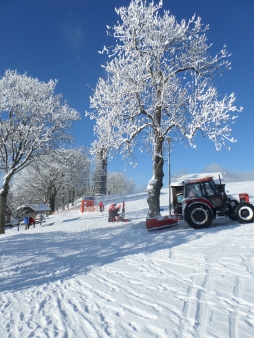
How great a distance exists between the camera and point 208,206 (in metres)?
10.2

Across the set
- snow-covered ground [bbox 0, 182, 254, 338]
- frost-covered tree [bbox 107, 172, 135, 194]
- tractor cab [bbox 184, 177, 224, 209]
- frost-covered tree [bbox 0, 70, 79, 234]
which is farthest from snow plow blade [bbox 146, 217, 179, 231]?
frost-covered tree [bbox 107, 172, 135, 194]

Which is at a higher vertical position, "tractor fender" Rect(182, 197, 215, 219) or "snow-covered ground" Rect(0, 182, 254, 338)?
"tractor fender" Rect(182, 197, 215, 219)

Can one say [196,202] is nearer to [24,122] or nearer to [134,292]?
[134,292]

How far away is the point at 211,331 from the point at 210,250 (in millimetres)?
3716

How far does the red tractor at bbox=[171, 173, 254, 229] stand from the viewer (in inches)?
403

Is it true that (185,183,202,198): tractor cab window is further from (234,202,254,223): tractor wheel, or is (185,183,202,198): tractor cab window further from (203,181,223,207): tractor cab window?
(234,202,254,223): tractor wheel

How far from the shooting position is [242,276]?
168 inches

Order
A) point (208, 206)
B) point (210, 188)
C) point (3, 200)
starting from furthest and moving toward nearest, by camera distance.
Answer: point (3, 200)
point (210, 188)
point (208, 206)

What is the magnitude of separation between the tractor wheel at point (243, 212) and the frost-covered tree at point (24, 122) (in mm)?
11362

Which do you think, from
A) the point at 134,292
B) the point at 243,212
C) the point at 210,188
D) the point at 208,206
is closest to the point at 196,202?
the point at 208,206

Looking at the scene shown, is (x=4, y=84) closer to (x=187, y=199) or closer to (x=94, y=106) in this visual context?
(x=94, y=106)

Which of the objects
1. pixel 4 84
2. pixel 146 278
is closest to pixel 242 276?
pixel 146 278

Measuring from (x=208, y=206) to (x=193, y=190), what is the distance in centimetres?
132

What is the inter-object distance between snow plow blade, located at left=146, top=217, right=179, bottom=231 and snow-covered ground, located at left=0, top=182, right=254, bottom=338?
3.79m
